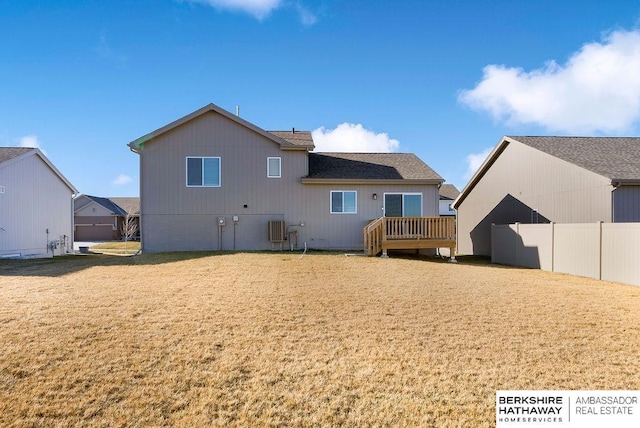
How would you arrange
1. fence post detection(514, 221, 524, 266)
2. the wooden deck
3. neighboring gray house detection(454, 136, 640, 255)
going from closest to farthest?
neighboring gray house detection(454, 136, 640, 255) → the wooden deck → fence post detection(514, 221, 524, 266)

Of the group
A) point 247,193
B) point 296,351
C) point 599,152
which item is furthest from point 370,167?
point 296,351

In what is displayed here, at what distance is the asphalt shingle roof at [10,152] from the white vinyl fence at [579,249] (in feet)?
69.7

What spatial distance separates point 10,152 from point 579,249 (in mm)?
A: 22649

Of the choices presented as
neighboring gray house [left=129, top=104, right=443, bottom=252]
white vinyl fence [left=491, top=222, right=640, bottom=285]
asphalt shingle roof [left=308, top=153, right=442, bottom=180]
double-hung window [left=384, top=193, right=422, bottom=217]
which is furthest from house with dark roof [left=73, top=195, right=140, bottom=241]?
white vinyl fence [left=491, top=222, right=640, bottom=285]

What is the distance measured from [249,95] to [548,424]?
16.4 meters

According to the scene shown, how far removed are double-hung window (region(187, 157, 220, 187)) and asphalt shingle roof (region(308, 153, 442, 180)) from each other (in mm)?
4083

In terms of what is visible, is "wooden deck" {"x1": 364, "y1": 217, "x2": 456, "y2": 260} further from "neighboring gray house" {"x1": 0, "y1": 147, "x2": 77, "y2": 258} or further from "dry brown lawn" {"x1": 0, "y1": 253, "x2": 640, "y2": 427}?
"neighboring gray house" {"x1": 0, "y1": 147, "x2": 77, "y2": 258}

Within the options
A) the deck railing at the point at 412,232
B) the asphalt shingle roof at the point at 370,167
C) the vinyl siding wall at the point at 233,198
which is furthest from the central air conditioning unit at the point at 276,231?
the deck railing at the point at 412,232

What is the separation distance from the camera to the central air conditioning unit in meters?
14.9

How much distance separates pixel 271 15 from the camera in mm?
12875

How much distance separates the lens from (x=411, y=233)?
13211 mm

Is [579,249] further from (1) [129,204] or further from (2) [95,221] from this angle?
(1) [129,204]

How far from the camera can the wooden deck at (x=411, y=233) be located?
1305 centimetres

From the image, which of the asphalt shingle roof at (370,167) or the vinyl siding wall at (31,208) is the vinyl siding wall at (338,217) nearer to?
the asphalt shingle roof at (370,167)
